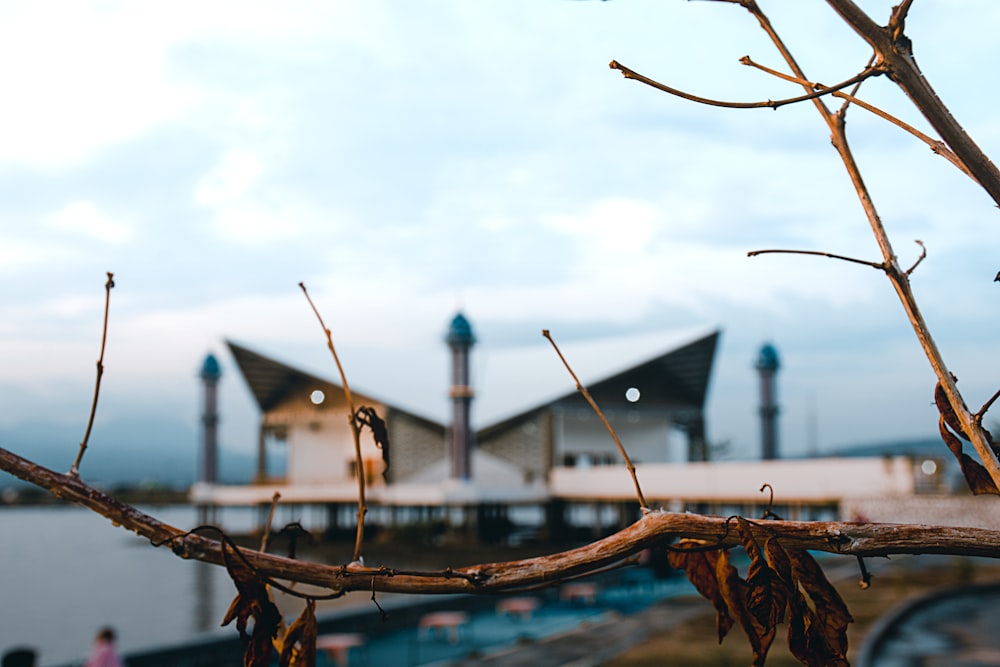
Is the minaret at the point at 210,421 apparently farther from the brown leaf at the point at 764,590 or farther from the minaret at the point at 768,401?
the brown leaf at the point at 764,590

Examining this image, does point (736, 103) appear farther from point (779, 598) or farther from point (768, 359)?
point (768, 359)

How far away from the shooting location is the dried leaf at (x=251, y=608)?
911mm

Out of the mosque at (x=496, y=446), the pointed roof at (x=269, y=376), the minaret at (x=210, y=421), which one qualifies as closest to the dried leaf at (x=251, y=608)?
the mosque at (x=496, y=446)

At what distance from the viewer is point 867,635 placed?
37.0 ft

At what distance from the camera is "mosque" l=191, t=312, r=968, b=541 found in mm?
31453

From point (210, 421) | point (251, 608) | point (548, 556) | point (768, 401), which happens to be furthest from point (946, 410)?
point (210, 421)

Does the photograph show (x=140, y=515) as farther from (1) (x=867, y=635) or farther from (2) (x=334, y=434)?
(2) (x=334, y=434)

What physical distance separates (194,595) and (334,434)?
9.29 m

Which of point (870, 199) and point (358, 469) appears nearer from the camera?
point (358, 469)

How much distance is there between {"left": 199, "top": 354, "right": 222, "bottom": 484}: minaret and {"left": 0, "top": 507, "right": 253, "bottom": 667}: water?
375cm

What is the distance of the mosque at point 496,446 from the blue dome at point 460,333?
0.04 meters

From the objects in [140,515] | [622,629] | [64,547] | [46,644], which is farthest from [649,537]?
[64,547]

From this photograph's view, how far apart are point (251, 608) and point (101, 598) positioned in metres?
35.1

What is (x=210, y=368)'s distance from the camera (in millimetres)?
39062
